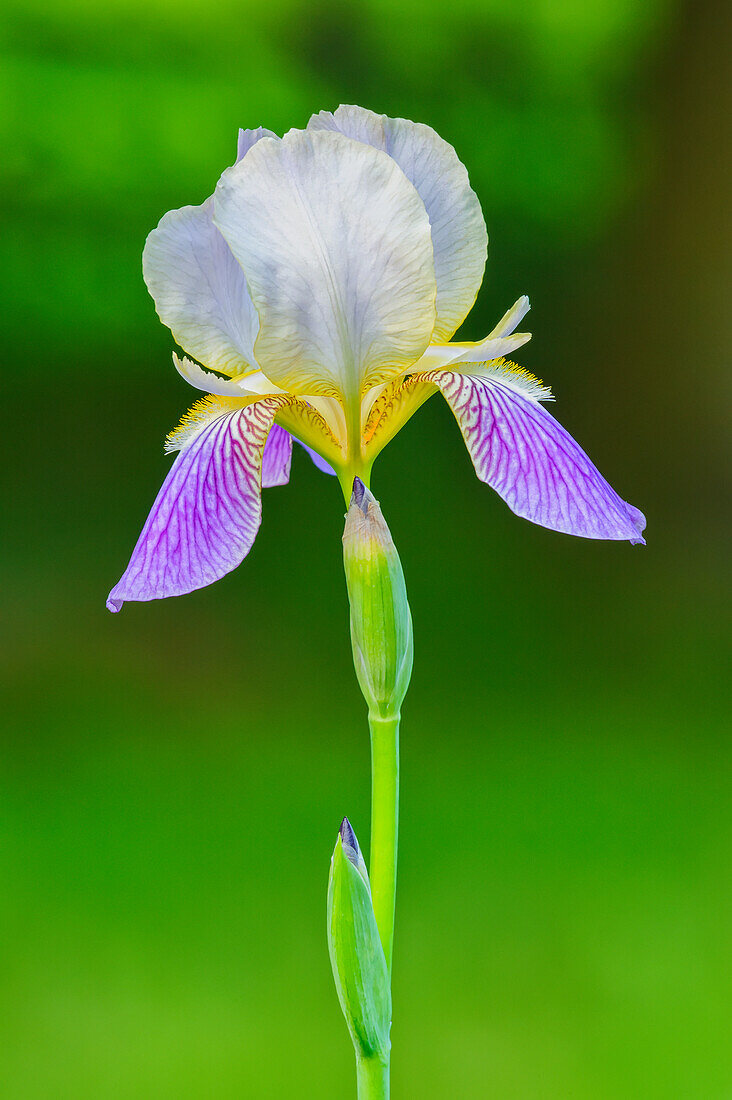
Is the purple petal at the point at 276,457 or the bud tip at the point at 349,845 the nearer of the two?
the bud tip at the point at 349,845

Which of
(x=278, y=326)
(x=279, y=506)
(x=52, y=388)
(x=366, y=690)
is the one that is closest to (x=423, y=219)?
(x=278, y=326)

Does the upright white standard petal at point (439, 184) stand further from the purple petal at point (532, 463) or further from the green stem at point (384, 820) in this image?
the green stem at point (384, 820)

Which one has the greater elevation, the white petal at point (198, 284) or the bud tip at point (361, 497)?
the white petal at point (198, 284)

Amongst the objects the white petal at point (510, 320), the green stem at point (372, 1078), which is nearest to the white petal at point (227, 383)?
the white petal at point (510, 320)

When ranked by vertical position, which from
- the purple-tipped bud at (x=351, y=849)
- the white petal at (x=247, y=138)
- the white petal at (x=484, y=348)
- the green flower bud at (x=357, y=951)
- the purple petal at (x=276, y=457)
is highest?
the white petal at (x=247, y=138)

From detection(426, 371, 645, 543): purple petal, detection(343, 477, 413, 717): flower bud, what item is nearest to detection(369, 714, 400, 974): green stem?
detection(343, 477, 413, 717): flower bud

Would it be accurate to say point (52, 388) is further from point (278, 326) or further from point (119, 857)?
point (278, 326)

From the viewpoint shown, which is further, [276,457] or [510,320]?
[276,457]

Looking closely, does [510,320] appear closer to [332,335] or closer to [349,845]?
[332,335]

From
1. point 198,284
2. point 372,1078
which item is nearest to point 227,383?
point 198,284
